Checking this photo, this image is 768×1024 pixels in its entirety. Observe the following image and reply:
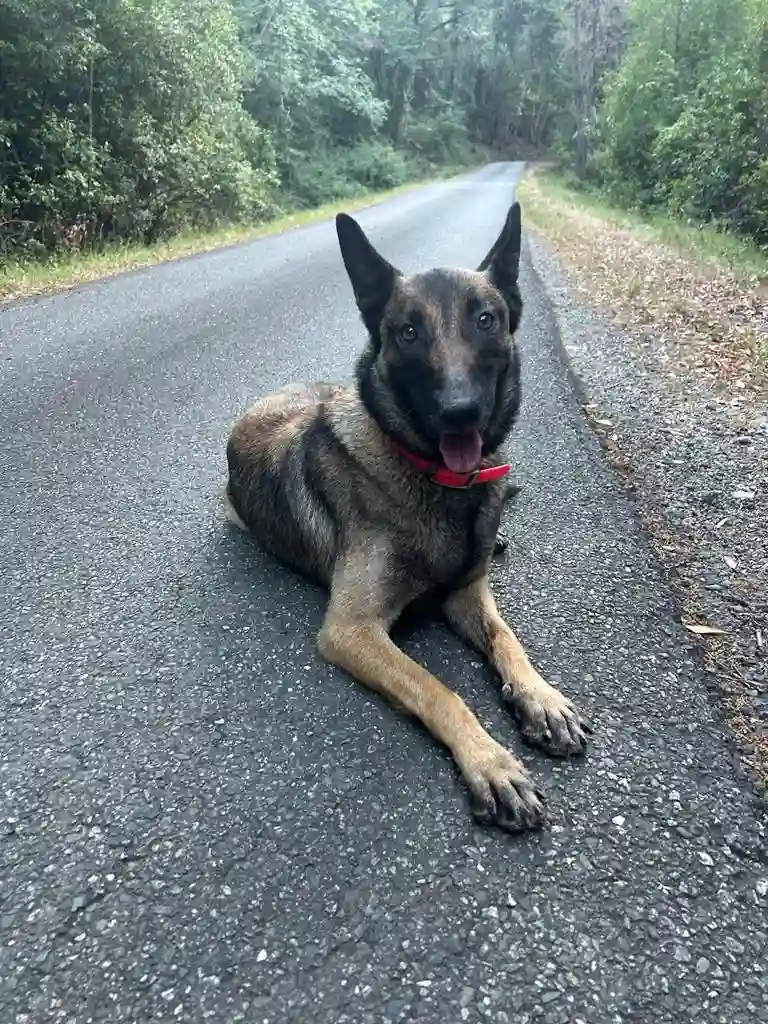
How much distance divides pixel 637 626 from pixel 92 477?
2.73 metres

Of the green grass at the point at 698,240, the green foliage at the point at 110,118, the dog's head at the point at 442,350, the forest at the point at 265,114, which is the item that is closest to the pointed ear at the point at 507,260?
the dog's head at the point at 442,350

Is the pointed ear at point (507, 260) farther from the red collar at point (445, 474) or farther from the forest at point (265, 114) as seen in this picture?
the forest at point (265, 114)

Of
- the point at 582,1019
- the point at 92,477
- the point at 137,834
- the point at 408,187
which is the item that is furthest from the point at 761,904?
the point at 408,187

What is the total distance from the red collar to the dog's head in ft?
0.11

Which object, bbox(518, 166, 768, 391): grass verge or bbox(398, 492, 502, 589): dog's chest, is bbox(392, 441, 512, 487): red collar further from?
bbox(518, 166, 768, 391): grass verge

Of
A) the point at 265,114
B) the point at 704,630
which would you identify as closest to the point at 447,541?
the point at 704,630

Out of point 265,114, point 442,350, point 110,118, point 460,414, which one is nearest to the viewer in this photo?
point 460,414

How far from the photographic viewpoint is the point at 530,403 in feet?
16.4

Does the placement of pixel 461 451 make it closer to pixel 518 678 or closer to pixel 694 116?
pixel 518 678

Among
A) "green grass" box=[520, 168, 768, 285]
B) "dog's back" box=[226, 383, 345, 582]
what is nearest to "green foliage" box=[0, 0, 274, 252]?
"green grass" box=[520, 168, 768, 285]

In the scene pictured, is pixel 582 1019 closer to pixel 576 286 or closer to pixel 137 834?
pixel 137 834

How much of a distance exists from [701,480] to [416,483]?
65.0 inches

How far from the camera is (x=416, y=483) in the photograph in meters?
2.75

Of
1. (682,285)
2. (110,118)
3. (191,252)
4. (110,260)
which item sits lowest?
(191,252)
